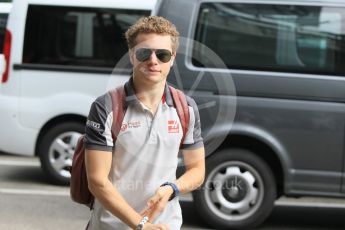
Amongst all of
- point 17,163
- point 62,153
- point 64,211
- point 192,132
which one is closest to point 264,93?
point 64,211

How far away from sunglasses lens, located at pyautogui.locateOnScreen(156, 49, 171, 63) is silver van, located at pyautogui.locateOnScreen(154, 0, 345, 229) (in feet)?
10.5

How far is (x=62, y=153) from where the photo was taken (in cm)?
799

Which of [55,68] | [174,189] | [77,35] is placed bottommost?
[55,68]

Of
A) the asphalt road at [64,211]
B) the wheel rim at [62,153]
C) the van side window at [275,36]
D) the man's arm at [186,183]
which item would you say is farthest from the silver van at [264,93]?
the man's arm at [186,183]

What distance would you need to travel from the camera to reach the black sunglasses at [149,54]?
2487 millimetres

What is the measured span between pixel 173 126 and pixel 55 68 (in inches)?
220

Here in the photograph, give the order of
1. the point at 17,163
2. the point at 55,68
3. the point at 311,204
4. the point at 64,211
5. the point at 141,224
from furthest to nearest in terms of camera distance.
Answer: the point at 17,163 → the point at 55,68 → the point at 311,204 → the point at 64,211 → the point at 141,224

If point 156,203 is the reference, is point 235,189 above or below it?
below

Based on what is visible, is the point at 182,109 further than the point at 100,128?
Yes

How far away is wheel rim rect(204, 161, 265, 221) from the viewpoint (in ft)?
19.6

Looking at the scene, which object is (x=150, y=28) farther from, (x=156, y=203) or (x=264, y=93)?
(x=264, y=93)

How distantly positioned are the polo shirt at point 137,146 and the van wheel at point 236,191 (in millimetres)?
3400

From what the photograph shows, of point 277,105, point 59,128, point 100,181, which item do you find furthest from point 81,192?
point 59,128

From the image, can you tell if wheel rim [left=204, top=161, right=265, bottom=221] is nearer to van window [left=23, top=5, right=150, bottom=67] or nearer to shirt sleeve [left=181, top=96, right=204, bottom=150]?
van window [left=23, top=5, right=150, bottom=67]
